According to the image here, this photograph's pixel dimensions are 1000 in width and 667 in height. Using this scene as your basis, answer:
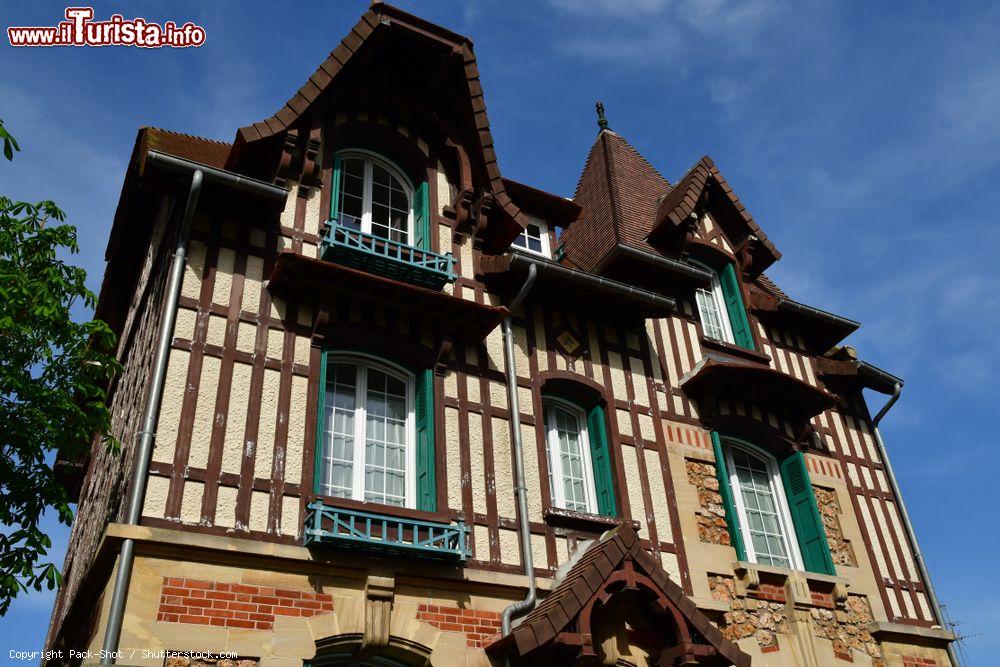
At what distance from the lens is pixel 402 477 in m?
9.23

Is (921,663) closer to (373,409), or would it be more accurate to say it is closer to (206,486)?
(373,409)

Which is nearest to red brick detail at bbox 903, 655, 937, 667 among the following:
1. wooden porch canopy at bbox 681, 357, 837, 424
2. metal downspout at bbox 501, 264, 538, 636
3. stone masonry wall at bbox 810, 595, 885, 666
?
stone masonry wall at bbox 810, 595, 885, 666

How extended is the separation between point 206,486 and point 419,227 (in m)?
4.40

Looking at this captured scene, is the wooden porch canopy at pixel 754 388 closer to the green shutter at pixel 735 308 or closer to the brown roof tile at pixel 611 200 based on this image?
the green shutter at pixel 735 308

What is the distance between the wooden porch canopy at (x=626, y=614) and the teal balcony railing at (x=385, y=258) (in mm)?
3353

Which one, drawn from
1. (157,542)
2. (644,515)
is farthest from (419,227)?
(157,542)

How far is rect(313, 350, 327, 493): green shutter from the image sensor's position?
27.9ft

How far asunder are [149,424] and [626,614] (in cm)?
487

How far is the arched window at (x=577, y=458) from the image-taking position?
33.6 ft

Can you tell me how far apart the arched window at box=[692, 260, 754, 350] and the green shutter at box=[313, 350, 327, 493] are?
5.99 metres

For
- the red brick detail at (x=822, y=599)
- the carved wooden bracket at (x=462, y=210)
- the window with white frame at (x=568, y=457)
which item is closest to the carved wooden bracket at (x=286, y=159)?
the carved wooden bracket at (x=462, y=210)

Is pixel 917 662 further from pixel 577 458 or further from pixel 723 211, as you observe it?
pixel 723 211

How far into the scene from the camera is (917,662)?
11.2 metres

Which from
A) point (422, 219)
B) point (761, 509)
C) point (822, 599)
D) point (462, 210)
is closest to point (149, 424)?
point (422, 219)
